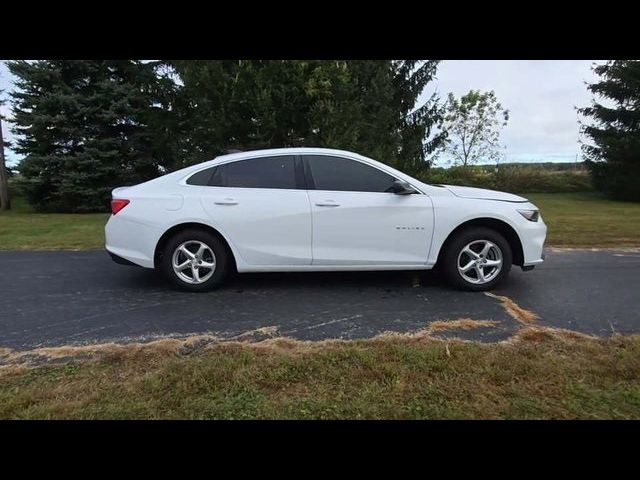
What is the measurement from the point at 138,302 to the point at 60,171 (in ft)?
43.1

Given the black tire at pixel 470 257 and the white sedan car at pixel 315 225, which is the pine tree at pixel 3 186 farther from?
the black tire at pixel 470 257

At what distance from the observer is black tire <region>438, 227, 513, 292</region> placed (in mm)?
4438

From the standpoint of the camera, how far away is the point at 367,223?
439cm

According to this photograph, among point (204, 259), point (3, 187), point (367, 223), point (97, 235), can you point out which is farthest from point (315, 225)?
point (3, 187)

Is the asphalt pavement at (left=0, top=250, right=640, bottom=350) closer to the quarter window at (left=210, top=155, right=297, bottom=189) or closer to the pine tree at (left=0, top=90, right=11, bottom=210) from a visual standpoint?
the quarter window at (left=210, top=155, right=297, bottom=189)

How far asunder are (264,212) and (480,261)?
234cm

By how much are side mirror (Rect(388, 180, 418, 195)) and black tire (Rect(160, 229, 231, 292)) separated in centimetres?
189

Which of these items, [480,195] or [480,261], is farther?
[480,195]

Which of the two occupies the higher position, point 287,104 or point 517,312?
point 287,104

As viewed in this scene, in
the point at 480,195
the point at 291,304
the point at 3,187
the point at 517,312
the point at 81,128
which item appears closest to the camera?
the point at 517,312

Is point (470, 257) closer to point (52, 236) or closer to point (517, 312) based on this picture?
point (517, 312)

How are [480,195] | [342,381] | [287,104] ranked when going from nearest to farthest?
[342,381] < [480,195] < [287,104]

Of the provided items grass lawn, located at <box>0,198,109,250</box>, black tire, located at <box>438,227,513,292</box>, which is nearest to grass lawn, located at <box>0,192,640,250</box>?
grass lawn, located at <box>0,198,109,250</box>

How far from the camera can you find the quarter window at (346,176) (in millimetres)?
4480
